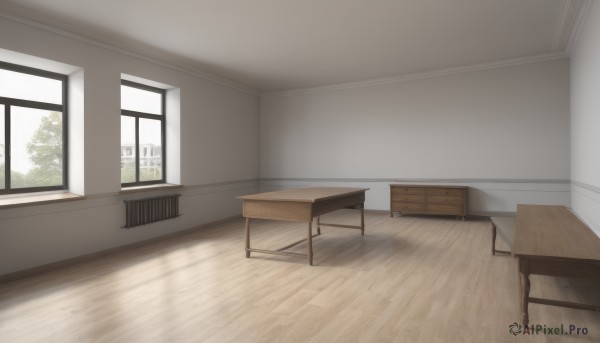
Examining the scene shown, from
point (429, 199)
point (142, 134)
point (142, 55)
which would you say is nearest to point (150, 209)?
point (142, 134)

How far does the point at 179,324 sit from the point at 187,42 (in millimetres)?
4122

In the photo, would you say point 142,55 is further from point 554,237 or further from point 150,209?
point 554,237

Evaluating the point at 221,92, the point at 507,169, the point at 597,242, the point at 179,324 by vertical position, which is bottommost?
the point at 179,324

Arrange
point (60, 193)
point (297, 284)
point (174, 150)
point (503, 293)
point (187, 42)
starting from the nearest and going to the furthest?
point (503, 293)
point (297, 284)
point (60, 193)
point (187, 42)
point (174, 150)

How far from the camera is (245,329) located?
264 cm

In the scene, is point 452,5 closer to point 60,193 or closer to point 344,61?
point 344,61

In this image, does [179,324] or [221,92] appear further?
[221,92]

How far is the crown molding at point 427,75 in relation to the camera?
6574 millimetres

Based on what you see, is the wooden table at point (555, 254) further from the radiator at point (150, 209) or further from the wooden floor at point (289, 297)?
the radiator at point (150, 209)

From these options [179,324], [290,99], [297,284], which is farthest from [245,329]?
[290,99]

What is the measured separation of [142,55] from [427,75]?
5.42 m

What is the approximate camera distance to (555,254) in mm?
2418

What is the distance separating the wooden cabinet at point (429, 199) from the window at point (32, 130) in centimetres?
584

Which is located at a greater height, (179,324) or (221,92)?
(221,92)
